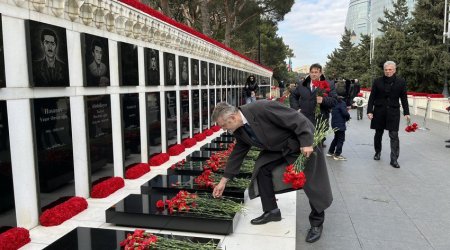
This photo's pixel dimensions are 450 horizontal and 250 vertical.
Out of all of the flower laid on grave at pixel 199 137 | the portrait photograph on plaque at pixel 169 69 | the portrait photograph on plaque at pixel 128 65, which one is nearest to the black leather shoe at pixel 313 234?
the portrait photograph on plaque at pixel 128 65

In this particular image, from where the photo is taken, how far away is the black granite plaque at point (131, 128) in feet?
20.3

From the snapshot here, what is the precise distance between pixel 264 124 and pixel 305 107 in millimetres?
3191

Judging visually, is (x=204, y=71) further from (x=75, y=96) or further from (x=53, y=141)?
(x=53, y=141)

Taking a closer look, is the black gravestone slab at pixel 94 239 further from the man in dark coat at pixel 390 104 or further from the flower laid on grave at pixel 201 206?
the man in dark coat at pixel 390 104

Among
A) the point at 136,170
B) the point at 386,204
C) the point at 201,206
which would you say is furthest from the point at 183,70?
the point at 386,204

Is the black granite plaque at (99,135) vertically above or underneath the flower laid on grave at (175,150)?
above

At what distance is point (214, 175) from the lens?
17.5ft

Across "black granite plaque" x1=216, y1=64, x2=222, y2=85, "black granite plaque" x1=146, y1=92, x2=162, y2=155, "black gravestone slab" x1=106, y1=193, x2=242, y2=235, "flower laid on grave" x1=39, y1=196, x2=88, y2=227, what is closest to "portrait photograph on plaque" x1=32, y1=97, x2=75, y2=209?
"flower laid on grave" x1=39, y1=196, x2=88, y2=227

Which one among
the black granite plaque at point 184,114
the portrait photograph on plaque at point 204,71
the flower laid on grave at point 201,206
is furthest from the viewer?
the portrait photograph on plaque at point 204,71

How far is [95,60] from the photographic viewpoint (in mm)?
5254

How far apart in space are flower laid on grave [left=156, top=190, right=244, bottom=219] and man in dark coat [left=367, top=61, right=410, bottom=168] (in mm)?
4219

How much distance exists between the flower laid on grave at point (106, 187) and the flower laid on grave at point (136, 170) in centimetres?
52

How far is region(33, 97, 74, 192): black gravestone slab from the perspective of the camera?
4105 mm

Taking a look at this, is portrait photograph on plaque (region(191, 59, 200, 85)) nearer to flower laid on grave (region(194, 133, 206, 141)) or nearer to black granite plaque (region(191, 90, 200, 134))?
black granite plaque (region(191, 90, 200, 134))
